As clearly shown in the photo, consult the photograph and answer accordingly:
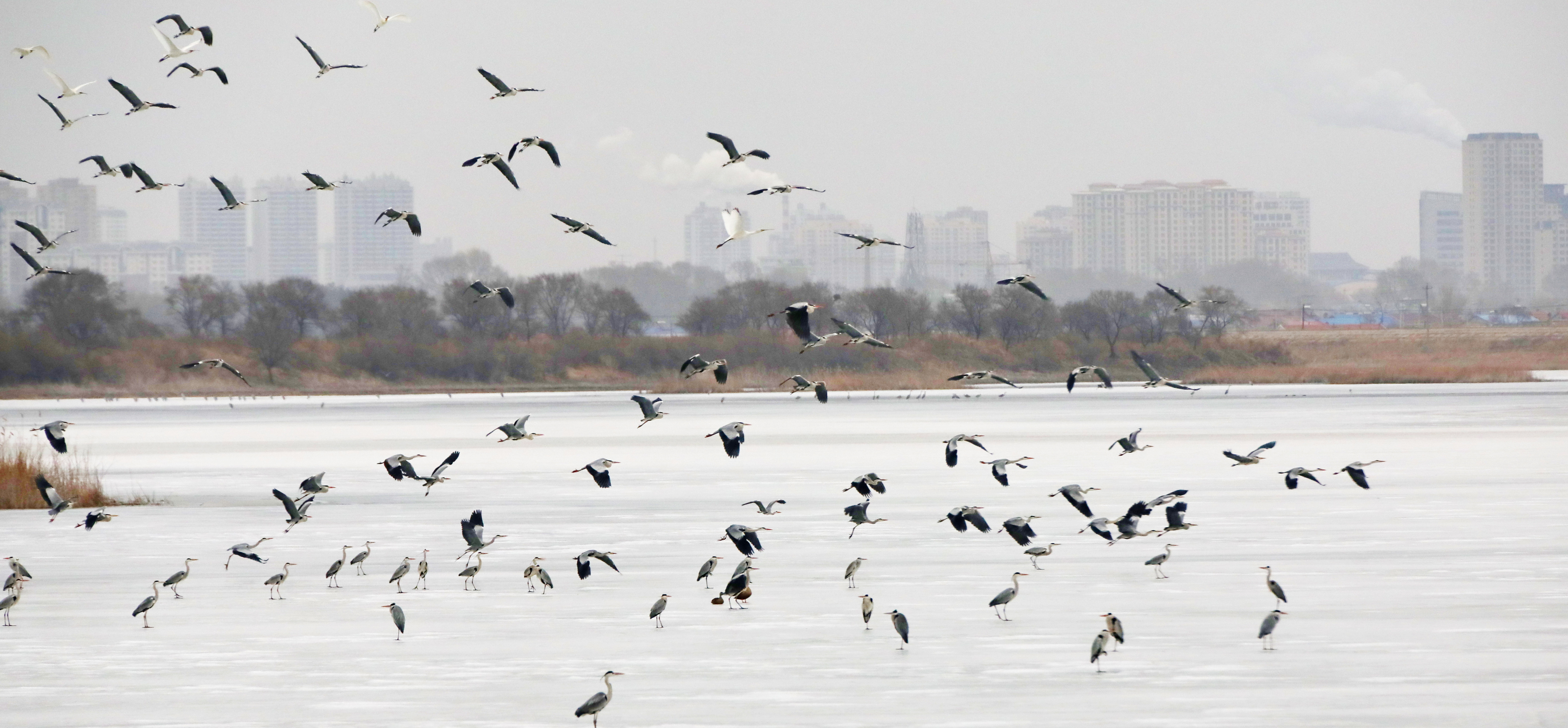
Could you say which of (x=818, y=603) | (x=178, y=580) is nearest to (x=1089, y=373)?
(x=818, y=603)

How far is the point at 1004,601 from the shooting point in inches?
503

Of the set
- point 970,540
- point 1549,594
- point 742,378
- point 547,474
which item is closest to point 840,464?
point 547,474

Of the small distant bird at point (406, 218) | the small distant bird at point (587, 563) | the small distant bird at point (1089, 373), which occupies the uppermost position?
the small distant bird at point (406, 218)

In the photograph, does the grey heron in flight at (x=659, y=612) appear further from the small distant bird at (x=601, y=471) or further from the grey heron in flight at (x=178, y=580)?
the grey heron in flight at (x=178, y=580)

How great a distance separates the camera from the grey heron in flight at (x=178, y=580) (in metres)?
14.2

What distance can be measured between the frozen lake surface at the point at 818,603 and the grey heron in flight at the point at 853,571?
16 cm

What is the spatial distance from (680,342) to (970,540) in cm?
6898

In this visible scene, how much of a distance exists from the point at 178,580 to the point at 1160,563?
8.05 meters

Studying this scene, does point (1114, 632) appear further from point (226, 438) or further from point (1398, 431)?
point (226, 438)

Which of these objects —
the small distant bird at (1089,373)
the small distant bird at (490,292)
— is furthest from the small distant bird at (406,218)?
the small distant bird at (1089,373)

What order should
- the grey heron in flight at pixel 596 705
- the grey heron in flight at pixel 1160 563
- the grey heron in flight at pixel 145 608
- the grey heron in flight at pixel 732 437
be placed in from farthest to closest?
the grey heron in flight at pixel 1160 563
the grey heron in flight at pixel 732 437
the grey heron in flight at pixel 145 608
the grey heron in flight at pixel 596 705

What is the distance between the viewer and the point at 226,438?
129 feet

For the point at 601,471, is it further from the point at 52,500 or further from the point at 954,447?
the point at 52,500

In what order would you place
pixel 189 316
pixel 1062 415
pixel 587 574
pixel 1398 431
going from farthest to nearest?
pixel 189 316 < pixel 1062 415 < pixel 1398 431 < pixel 587 574
